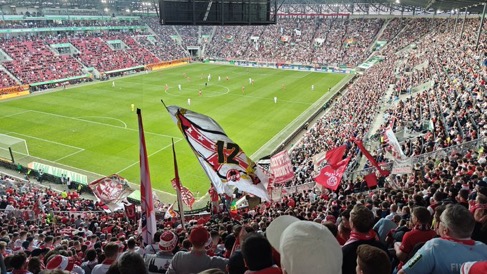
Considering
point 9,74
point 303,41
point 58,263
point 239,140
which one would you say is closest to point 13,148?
point 239,140

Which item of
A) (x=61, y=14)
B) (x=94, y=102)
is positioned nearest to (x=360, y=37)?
(x=94, y=102)

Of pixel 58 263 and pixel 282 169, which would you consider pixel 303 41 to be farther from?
pixel 58 263

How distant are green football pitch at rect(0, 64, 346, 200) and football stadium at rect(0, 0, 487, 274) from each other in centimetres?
23

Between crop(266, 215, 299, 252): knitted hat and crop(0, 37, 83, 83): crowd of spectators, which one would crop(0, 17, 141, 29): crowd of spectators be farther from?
crop(266, 215, 299, 252): knitted hat

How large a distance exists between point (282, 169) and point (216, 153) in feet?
22.4

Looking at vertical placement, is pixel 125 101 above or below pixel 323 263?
below

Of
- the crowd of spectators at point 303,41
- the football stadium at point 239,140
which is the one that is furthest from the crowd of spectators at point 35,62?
the crowd of spectators at point 303,41

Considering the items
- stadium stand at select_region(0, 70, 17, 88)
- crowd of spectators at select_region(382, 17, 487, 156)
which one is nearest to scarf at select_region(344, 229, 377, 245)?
crowd of spectators at select_region(382, 17, 487, 156)

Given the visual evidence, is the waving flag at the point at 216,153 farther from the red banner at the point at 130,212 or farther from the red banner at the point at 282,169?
the red banner at the point at 282,169

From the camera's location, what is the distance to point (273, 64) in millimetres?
69500

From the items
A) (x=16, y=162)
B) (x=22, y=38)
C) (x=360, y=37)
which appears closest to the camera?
(x=16, y=162)

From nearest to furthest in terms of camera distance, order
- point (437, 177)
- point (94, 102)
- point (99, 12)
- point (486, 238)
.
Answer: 1. point (486, 238)
2. point (437, 177)
3. point (94, 102)
4. point (99, 12)

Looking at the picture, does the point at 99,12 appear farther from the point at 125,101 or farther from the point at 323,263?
the point at 323,263

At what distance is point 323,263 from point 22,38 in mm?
71073
